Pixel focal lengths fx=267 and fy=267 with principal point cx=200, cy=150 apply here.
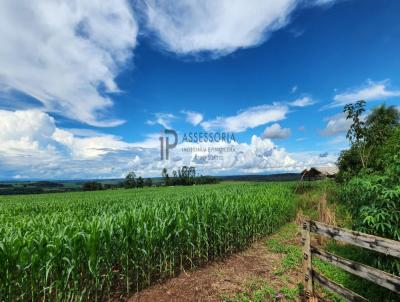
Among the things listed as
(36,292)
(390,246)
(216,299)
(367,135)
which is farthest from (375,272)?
(367,135)

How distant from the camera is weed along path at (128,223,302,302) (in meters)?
5.33

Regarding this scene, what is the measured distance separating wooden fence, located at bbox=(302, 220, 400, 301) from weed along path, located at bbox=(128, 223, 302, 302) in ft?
3.05

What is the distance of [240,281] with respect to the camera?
20.1 feet

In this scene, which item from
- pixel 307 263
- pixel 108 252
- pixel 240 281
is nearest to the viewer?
pixel 108 252

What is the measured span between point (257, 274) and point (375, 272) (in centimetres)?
338

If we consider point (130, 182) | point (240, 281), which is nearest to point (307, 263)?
point (240, 281)

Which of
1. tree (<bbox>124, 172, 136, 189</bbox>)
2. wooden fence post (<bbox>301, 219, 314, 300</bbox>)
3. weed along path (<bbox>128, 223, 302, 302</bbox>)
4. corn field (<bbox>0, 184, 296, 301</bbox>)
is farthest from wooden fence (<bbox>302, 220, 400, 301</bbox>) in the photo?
tree (<bbox>124, 172, 136, 189</bbox>)

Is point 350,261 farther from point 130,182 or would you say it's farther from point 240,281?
point 130,182

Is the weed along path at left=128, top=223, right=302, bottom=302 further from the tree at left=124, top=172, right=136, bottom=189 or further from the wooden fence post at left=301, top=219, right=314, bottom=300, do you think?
the tree at left=124, top=172, right=136, bottom=189

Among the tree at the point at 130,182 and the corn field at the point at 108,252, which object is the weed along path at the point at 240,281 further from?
the tree at the point at 130,182

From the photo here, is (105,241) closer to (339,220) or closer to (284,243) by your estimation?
(284,243)

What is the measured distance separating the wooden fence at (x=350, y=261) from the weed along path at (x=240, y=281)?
931mm

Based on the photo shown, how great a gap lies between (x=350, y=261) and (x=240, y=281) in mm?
2785

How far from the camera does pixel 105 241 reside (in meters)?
4.74
